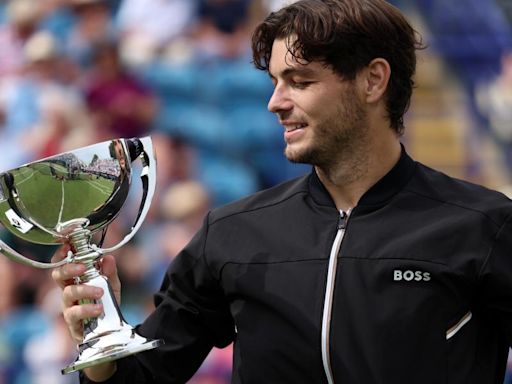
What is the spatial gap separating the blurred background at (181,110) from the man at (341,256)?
8.31 ft

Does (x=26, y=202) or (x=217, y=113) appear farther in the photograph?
(x=217, y=113)

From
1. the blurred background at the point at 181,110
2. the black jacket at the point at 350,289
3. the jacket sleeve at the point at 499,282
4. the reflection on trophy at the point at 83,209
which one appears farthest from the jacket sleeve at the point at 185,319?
the blurred background at the point at 181,110

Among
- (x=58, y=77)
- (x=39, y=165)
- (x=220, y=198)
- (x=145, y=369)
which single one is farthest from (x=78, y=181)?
(x=58, y=77)

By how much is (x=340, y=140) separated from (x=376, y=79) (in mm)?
152

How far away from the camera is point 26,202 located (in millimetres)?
1921

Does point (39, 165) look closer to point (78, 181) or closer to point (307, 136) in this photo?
point (78, 181)

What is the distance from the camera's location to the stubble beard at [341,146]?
1.99 meters

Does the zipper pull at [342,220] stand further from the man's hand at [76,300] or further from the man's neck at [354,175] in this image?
the man's hand at [76,300]

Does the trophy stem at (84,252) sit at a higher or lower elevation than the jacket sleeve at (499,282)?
higher

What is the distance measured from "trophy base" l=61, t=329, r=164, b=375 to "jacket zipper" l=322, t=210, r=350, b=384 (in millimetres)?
293

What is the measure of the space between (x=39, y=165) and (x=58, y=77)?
3.12m

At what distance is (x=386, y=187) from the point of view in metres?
2.00

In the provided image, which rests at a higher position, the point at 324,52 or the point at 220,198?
the point at 324,52

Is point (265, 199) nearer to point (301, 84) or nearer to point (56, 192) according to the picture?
point (301, 84)
